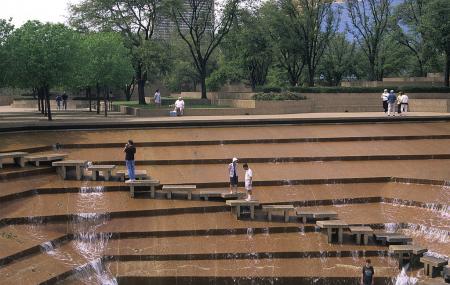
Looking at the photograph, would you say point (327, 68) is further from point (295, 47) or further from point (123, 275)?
point (123, 275)

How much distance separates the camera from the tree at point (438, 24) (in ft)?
129

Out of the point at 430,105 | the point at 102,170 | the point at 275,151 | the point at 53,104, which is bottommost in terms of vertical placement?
the point at 102,170

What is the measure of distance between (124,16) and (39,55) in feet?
52.4

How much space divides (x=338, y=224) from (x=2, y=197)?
1019 centimetres

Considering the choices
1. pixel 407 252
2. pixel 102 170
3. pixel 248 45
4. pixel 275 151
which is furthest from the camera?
pixel 248 45

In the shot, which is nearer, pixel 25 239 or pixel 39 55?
pixel 25 239

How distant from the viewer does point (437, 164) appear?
22.5 meters

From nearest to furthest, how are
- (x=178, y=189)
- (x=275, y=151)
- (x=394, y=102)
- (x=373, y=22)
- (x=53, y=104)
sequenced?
1. (x=178, y=189)
2. (x=275, y=151)
3. (x=394, y=102)
4. (x=373, y=22)
5. (x=53, y=104)

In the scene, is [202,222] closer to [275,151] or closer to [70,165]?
[70,165]

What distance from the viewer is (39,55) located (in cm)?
2681

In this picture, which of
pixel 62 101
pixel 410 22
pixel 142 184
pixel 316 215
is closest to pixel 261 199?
pixel 316 215

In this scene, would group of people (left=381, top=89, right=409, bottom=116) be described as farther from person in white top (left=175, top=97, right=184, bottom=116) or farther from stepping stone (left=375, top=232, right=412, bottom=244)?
stepping stone (left=375, top=232, right=412, bottom=244)

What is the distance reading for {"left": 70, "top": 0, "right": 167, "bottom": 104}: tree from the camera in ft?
135

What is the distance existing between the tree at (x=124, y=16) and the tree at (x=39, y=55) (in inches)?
512
